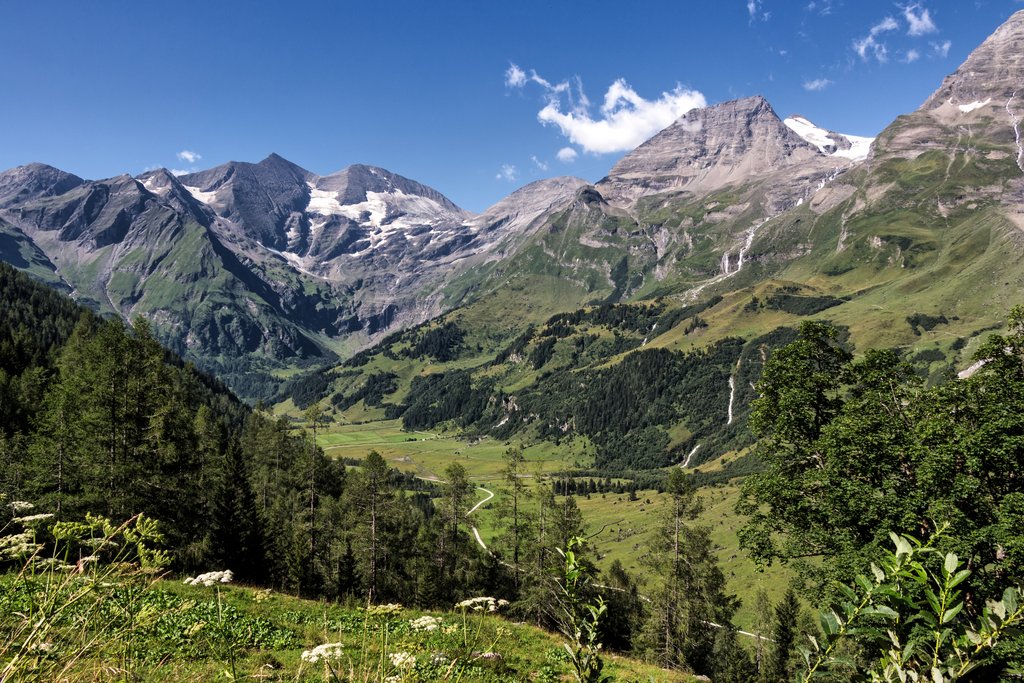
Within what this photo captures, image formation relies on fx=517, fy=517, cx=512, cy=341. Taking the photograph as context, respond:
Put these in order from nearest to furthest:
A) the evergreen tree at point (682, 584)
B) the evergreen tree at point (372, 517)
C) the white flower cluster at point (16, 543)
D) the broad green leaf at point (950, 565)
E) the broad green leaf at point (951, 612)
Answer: the broad green leaf at point (951, 612), the broad green leaf at point (950, 565), the white flower cluster at point (16, 543), the evergreen tree at point (682, 584), the evergreen tree at point (372, 517)

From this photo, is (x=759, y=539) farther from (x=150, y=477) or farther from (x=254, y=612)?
(x=150, y=477)

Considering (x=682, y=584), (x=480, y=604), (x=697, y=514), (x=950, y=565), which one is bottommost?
(x=682, y=584)

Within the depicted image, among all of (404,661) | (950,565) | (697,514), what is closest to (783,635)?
(697,514)

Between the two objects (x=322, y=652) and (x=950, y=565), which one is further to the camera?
(x=322, y=652)

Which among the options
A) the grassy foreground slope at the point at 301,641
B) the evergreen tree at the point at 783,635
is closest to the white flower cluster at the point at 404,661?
the grassy foreground slope at the point at 301,641

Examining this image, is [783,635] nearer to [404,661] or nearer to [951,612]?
[404,661]

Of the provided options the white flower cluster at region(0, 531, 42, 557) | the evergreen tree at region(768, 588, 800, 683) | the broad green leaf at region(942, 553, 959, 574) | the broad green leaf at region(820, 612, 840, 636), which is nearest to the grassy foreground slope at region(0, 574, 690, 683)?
the white flower cluster at region(0, 531, 42, 557)

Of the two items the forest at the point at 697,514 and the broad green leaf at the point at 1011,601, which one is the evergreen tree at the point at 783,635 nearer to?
the forest at the point at 697,514

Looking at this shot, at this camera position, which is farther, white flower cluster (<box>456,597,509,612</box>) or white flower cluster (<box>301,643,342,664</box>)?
white flower cluster (<box>456,597,509,612</box>)

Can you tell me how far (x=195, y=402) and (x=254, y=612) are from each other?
122 m

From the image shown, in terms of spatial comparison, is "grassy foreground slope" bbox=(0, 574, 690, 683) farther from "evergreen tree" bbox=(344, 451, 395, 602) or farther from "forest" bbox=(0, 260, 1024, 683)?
"evergreen tree" bbox=(344, 451, 395, 602)

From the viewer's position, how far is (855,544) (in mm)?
22266

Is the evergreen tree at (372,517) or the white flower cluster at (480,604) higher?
the white flower cluster at (480,604)

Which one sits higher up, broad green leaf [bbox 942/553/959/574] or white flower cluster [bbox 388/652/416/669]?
broad green leaf [bbox 942/553/959/574]
